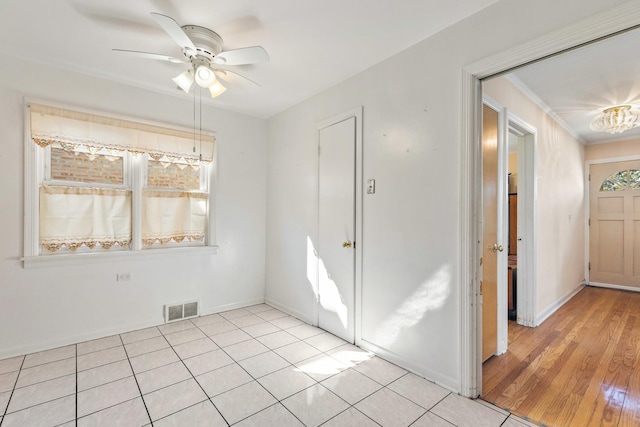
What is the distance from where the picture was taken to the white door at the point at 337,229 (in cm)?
287

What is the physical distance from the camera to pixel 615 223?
16.4 ft

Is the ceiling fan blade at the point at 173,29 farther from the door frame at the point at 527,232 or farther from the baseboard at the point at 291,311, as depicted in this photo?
the door frame at the point at 527,232

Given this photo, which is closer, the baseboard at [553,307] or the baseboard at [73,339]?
the baseboard at [73,339]

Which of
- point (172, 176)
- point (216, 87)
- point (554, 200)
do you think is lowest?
point (554, 200)

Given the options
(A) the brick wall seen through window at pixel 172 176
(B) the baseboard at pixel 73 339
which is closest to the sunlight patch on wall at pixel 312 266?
(A) the brick wall seen through window at pixel 172 176

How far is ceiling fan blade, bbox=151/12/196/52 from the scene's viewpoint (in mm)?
1665

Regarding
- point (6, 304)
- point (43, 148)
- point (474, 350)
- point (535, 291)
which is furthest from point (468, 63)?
point (6, 304)

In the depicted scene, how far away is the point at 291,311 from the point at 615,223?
5561 mm

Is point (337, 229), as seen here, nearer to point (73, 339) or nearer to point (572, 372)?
point (572, 372)

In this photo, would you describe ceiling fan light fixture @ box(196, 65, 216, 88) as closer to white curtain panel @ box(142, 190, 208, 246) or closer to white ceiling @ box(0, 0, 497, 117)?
white ceiling @ box(0, 0, 497, 117)

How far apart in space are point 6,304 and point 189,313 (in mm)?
1533

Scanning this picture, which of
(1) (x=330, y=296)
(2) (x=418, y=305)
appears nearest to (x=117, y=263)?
(1) (x=330, y=296)

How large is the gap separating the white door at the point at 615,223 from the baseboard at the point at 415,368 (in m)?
4.94

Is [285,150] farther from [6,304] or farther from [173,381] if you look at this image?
[6,304]
